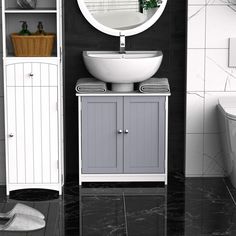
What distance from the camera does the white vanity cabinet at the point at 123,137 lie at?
527 centimetres

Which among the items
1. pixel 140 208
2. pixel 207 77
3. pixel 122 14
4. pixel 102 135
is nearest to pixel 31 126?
pixel 102 135

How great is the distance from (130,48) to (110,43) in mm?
152

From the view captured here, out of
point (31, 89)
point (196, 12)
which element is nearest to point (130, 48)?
point (196, 12)

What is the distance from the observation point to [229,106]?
17.3ft

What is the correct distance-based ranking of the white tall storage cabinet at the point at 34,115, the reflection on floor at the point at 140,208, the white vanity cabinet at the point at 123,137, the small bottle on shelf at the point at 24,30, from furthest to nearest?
the white vanity cabinet at the point at 123,137 → the small bottle on shelf at the point at 24,30 → the white tall storage cabinet at the point at 34,115 → the reflection on floor at the point at 140,208

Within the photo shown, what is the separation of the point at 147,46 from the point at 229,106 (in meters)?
0.78

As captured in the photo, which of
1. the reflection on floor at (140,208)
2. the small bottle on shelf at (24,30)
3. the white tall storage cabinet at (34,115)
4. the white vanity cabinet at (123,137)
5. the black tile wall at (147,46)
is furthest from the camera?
the black tile wall at (147,46)

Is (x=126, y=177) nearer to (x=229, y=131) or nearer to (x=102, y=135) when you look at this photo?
(x=102, y=135)

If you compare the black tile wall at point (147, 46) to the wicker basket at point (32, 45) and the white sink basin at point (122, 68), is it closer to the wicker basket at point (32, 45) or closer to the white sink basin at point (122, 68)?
the white sink basin at point (122, 68)

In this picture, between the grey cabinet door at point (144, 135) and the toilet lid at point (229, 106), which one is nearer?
the toilet lid at point (229, 106)

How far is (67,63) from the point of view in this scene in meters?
5.59

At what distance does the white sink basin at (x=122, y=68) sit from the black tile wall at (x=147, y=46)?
222mm

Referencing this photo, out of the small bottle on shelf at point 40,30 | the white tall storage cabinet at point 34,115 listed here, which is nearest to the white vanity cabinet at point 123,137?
the white tall storage cabinet at point 34,115

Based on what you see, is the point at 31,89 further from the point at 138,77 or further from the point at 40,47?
the point at 138,77
